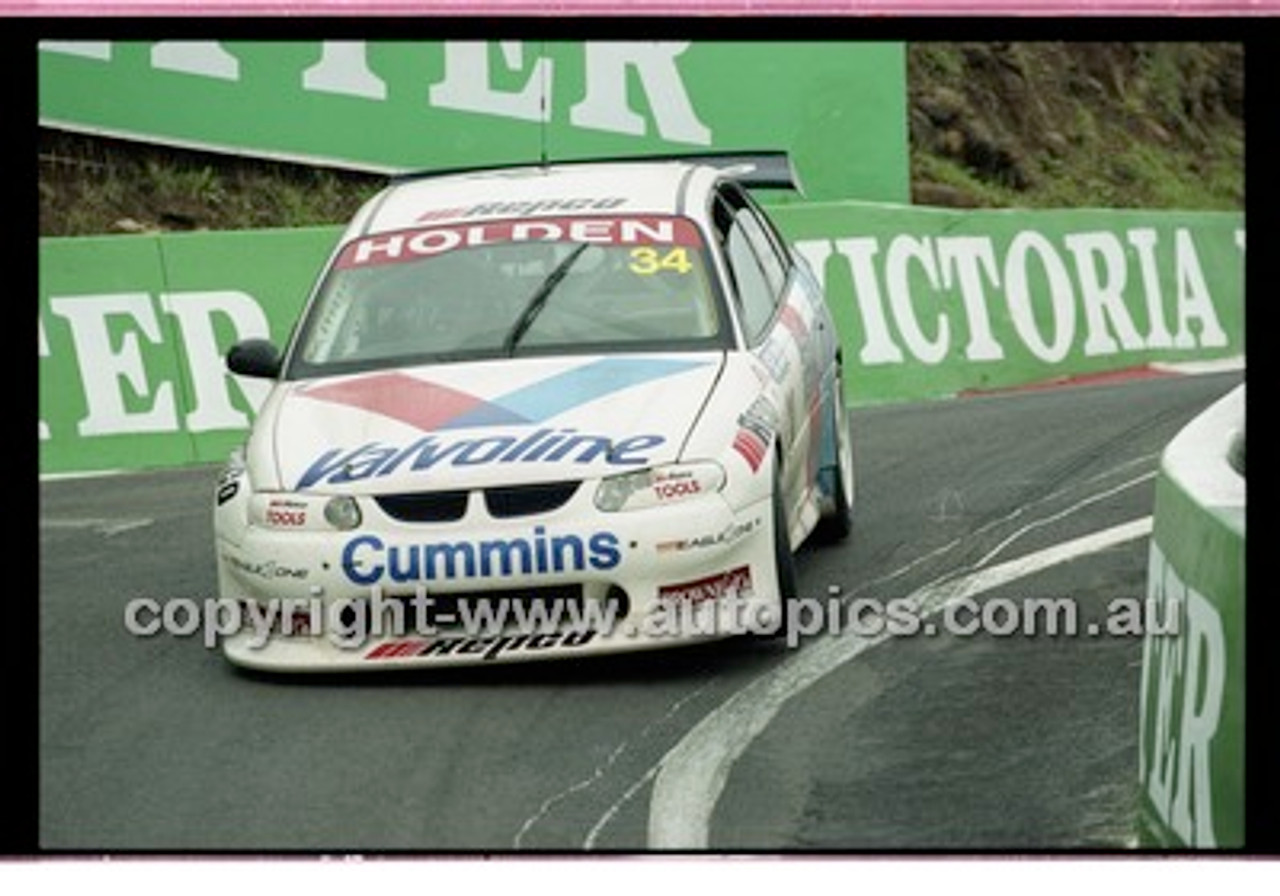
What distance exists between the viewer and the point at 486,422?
7734 millimetres

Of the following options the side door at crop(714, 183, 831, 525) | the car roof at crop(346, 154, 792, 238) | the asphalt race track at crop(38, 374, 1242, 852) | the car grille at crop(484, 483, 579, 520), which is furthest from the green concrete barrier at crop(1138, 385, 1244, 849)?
the car roof at crop(346, 154, 792, 238)

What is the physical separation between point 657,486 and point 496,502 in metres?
0.44

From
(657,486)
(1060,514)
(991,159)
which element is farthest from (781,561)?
(991,159)

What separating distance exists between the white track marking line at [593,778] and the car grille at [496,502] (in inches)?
24.5

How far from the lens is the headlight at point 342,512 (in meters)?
7.57

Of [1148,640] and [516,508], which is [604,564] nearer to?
[516,508]

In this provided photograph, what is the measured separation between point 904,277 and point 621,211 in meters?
6.34

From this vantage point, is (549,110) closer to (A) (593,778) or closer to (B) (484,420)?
(B) (484,420)

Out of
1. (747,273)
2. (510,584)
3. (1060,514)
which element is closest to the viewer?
(510,584)

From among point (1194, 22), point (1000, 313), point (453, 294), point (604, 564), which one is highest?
point (1194, 22)

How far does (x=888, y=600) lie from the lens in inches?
325

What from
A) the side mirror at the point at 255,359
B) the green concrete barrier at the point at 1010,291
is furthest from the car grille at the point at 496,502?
the green concrete barrier at the point at 1010,291
